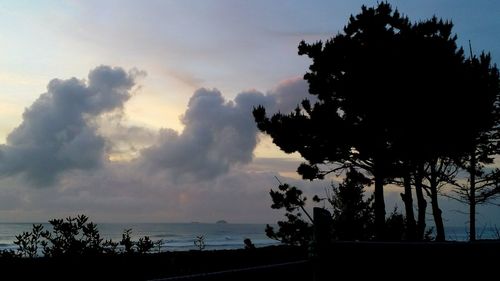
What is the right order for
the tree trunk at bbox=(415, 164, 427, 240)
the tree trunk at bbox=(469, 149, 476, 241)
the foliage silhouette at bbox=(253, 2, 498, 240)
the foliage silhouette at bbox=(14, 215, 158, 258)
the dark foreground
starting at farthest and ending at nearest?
the tree trunk at bbox=(469, 149, 476, 241)
the tree trunk at bbox=(415, 164, 427, 240)
the foliage silhouette at bbox=(253, 2, 498, 240)
the foliage silhouette at bbox=(14, 215, 158, 258)
the dark foreground

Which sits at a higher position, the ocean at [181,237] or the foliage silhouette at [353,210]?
the foliage silhouette at [353,210]

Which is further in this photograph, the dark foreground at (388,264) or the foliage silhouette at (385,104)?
the foliage silhouette at (385,104)

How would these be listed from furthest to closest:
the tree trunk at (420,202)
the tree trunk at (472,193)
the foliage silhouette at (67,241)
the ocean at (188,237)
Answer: the ocean at (188,237) → the tree trunk at (472,193) → the tree trunk at (420,202) → the foliage silhouette at (67,241)

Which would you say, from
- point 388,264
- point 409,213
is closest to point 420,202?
point 409,213

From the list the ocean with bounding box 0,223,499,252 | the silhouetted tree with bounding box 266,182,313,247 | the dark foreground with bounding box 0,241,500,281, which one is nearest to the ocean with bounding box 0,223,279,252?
the ocean with bounding box 0,223,499,252

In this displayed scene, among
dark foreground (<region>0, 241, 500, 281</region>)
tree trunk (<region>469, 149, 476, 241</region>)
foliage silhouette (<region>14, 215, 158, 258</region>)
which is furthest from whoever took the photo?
tree trunk (<region>469, 149, 476, 241</region>)

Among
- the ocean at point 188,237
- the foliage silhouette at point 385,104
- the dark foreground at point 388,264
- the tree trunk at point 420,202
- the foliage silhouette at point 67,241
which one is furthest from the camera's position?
the ocean at point 188,237

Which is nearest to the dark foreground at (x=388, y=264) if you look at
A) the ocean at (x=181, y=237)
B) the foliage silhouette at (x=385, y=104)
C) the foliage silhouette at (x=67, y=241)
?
the foliage silhouette at (x=67, y=241)

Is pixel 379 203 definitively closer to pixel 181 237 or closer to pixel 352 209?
pixel 352 209

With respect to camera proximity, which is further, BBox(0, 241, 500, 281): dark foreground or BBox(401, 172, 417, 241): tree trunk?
BBox(401, 172, 417, 241): tree trunk

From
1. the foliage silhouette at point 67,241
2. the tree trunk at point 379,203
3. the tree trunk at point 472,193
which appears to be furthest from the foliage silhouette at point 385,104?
the foliage silhouette at point 67,241

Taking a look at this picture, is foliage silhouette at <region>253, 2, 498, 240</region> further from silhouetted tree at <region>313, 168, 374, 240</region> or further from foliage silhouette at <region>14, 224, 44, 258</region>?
foliage silhouette at <region>14, 224, 44, 258</region>

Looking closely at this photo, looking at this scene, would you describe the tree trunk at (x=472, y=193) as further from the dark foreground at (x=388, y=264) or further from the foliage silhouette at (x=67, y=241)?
the dark foreground at (x=388, y=264)

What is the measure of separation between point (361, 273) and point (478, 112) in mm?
11939
